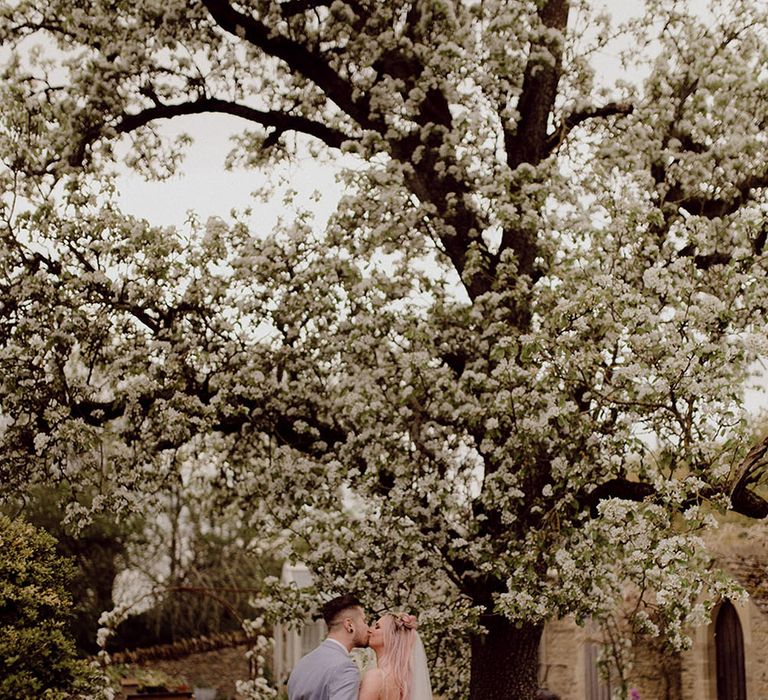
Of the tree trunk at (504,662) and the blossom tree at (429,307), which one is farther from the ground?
the blossom tree at (429,307)

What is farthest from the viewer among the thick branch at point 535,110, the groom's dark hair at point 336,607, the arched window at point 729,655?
the arched window at point 729,655

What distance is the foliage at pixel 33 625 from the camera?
987 centimetres

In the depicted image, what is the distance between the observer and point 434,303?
11.8m

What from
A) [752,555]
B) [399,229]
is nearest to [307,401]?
[399,229]

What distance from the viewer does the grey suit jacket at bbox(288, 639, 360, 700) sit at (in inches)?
260

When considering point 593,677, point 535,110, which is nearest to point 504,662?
point 535,110

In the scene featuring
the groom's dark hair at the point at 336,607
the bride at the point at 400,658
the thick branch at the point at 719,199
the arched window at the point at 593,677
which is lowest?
the bride at the point at 400,658

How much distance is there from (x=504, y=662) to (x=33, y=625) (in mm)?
4795

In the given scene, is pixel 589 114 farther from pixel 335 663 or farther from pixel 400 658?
pixel 335 663

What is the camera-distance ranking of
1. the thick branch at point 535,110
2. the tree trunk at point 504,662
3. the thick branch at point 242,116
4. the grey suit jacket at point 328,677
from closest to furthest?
the grey suit jacket at point 328,677
the tree trunk at point 504,662
the thick branch at point 535,110
the thick branch at point 242,116

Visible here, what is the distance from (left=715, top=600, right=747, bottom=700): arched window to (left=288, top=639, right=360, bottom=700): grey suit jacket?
43.3 feet

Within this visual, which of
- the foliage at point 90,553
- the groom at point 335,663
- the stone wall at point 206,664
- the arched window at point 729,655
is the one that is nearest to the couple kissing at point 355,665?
the groom at point 335,663

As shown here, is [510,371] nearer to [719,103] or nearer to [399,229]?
[399,229]

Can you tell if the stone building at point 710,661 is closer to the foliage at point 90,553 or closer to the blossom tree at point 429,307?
the blossom tree at point 429,307
